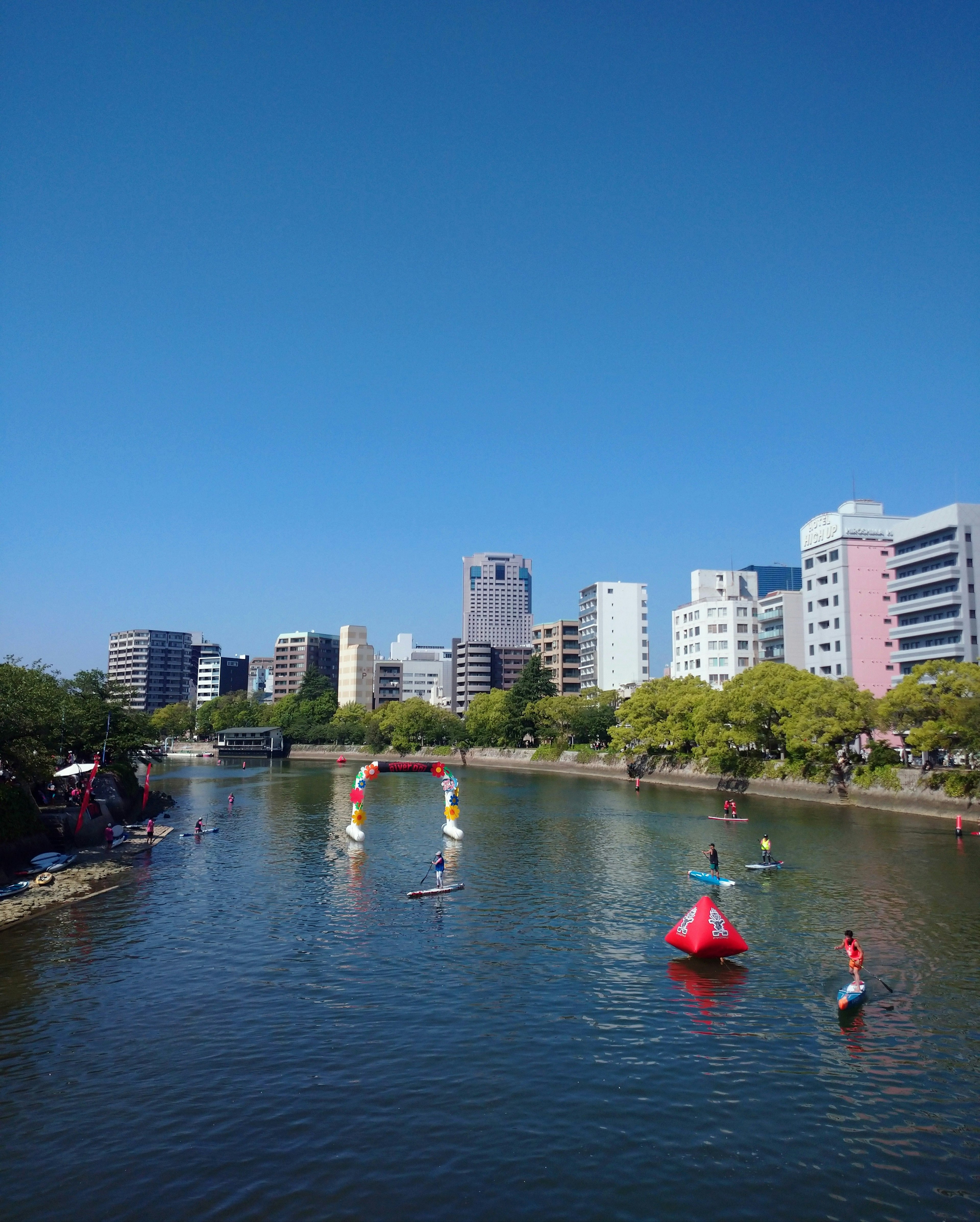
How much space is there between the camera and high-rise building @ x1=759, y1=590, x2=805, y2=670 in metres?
132

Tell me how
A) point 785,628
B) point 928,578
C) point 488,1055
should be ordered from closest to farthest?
point 488,1055 → point 928,578 → point 785,628

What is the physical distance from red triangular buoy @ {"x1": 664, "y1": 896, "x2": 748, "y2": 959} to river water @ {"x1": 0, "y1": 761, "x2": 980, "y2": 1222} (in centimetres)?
57

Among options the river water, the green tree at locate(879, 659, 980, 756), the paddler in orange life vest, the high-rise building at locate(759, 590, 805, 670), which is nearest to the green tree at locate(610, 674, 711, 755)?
the high-rise building at locate(759, 590, 805, 670)

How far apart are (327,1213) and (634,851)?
44.0 metres

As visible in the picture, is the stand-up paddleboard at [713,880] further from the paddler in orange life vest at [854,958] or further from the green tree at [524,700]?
the green tree at [524,700]

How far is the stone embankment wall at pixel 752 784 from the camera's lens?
72.8 meters

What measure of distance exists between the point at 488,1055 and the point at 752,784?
257 feet

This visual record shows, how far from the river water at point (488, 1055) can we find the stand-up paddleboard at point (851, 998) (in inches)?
17.4

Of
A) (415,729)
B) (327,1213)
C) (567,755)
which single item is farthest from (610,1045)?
(415,729)

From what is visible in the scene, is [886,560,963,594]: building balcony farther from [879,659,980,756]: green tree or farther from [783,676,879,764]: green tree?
[879,659,980,756]: green tree

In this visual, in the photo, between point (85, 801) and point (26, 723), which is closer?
point (26, 723)

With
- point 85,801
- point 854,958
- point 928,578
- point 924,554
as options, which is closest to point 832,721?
point 928,578

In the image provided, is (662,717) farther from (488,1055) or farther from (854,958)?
(488,1055)

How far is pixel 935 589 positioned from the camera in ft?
320
